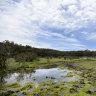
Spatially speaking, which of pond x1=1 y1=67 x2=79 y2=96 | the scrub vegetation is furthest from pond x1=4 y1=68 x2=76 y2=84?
the scrub vegetation

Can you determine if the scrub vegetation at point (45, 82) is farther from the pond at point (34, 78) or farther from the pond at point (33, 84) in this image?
the pond at point (34, 78)

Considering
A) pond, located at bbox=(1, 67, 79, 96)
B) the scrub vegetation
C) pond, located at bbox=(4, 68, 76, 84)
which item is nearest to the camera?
the scrub vegetation

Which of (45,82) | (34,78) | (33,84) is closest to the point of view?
(33,84)

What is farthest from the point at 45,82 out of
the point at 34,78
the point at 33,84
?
the point at 34,78

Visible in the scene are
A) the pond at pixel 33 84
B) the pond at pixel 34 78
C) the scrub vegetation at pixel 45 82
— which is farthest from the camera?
the pond at pixel 34 78

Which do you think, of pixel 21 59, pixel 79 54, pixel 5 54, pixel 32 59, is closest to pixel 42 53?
pixel 32 59

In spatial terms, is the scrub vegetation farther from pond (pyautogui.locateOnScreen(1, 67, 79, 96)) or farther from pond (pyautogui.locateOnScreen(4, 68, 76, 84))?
pond (pyautogui.locateOnScreen(4, 68, 76, 84))

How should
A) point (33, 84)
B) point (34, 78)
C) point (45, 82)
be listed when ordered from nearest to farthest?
point (33, 84) → point (45, 82) → point (34, 78)

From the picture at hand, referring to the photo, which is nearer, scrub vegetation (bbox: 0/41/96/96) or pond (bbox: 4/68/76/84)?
scrub vegetation (bbox: 0/41/96/96)

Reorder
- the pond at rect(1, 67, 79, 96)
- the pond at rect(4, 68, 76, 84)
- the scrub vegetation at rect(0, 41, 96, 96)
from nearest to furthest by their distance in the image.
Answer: the scrub vegetation at rect(0, 41, 96, 96) < the pond at rect(1, 67, 79, 96) < the pond at rect(4, 68, 76, 84)

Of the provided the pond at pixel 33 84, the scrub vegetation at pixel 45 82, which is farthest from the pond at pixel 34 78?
the scrub vegetation at pixel 45 82

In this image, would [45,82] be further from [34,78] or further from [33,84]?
[34,78]

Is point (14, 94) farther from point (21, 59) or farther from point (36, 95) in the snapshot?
point (21, 59)

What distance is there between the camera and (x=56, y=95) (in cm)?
1456
